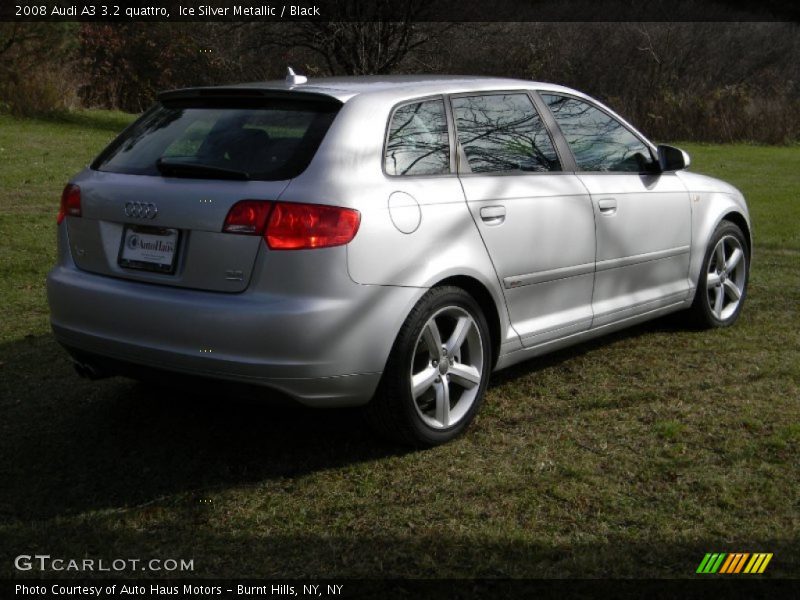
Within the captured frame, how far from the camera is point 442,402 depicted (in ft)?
15.5

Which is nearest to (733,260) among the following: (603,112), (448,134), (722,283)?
(722,283)

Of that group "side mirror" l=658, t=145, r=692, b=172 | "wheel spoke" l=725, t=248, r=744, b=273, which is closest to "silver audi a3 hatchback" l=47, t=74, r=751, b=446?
"side mirror" l=658, t=145, r=692, b=172

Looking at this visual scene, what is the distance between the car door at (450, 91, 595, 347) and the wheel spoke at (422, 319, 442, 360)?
467 millimetres

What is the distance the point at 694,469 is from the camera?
173 inches

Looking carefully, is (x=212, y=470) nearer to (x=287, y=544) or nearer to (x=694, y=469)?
(x=287, y=544)

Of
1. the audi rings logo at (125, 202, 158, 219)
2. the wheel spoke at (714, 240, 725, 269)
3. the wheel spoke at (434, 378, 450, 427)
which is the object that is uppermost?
the audi rings logo at (125, 202, 158, 219)

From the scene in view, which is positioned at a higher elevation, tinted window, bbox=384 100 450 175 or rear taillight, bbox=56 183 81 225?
tinted window, bbox=384 100 450 175

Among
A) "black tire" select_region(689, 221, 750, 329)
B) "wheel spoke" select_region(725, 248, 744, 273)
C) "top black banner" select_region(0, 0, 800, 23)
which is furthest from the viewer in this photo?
"top black banner" select_region(0, 0, 800, 23)

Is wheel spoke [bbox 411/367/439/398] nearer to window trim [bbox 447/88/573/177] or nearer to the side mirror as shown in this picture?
window trim [bbox 447/88/573/177]

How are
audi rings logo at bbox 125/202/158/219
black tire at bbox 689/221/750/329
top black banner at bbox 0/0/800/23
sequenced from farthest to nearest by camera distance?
1. top black banner at bbox 0/0/800/23
2. black tire at bbox 689/221/750/329
3. audi rings logo at bbox 125/202/158/219

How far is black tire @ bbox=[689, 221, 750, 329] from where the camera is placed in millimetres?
6668

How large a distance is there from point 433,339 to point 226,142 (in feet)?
3.99

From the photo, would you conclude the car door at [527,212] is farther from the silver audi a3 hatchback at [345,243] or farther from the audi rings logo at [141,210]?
the audi rings logo at [141,210]

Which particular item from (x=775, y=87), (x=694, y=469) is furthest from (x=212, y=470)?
(x=775, y=87)
